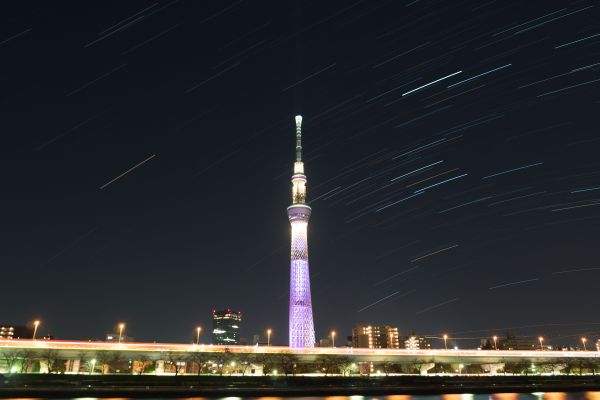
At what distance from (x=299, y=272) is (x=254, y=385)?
73486 mm

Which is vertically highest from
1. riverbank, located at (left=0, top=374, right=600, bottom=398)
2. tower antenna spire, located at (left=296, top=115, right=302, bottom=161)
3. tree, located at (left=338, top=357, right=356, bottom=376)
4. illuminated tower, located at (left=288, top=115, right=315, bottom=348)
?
tower antenna spire, located at (left=296, top=115, right=302, bottom=161)

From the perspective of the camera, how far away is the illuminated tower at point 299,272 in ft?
416

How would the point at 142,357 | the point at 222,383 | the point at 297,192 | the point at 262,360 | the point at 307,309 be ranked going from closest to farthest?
the point at 222,383 → the point at 142,357 → the point at 262,360 → the point at 307,309 → the point at 297,192

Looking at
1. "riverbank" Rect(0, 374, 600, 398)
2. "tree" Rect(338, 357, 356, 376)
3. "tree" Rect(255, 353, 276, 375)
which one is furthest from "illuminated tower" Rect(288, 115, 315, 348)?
"riverbank" Rect(0, 374, 600, 398)

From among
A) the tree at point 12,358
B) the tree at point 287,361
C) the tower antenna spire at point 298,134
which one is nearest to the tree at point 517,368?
the tree at point 287,361

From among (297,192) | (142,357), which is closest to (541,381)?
(142,357)

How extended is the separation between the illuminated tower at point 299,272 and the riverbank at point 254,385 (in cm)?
6028

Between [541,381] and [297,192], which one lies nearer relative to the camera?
[541,381]

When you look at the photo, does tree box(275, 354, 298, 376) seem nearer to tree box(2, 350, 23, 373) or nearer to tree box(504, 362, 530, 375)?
tree box(2, 350, 23, 373)

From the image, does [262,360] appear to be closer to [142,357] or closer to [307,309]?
[142,357]

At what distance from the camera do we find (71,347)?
71875 millimetres

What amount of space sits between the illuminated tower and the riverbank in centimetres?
6028

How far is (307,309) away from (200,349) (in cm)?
5235

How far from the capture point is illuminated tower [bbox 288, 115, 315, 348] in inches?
4990
